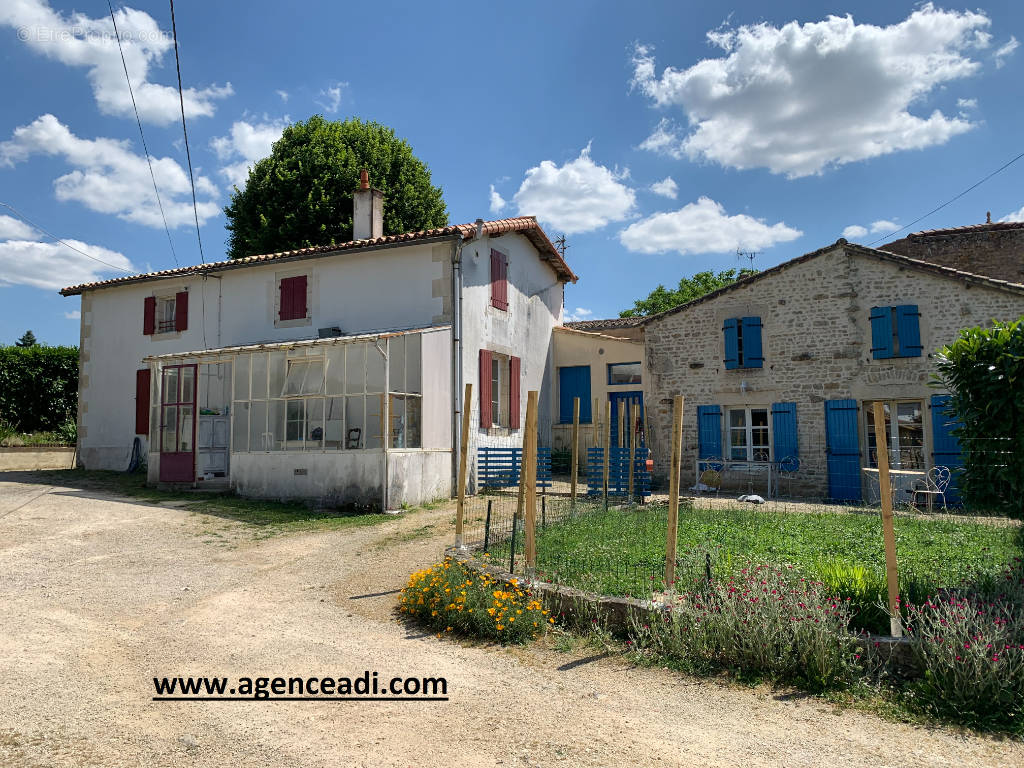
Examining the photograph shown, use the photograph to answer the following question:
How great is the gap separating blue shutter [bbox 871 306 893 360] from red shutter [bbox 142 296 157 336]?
15.4 m

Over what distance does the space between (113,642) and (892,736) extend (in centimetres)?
480

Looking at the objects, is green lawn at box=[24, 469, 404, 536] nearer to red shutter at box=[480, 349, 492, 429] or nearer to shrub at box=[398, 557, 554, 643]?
red shutter at box=[480, 349, 492, 429]

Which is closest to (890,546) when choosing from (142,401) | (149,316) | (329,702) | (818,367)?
(329,702)

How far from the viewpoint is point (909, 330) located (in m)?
12.2

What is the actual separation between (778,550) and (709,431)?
7.50 meters

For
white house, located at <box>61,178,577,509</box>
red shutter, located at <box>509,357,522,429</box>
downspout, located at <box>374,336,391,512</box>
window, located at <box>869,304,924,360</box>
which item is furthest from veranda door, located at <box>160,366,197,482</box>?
window, located at <box>869,304,924,360</box>

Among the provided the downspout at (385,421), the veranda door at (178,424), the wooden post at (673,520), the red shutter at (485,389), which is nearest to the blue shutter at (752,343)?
the red shutter at (485,389)

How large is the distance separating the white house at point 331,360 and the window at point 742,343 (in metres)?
4.46

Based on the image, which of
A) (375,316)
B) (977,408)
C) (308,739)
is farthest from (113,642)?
(375,316)

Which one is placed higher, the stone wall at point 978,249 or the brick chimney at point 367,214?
the brick chimney at point 367,214

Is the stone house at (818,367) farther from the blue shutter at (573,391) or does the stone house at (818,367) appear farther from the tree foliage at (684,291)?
the tree foliage at (684,291)

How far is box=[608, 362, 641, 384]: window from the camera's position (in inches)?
658

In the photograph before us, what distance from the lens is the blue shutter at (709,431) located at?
44.8 feet

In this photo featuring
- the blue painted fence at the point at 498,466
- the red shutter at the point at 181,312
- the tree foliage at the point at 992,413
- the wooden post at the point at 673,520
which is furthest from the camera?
the red shutter at the point at 181,312
